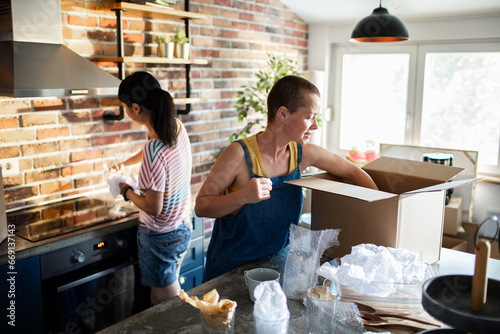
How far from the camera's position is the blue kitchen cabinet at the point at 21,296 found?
6.36 ft

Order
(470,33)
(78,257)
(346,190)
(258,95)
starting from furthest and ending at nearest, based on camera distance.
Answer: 1. (258,95)
2. (470,33)
3. (78,257)
4. (346,190)

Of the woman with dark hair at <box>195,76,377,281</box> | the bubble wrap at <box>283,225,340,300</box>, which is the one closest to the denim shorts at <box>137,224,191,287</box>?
the woman with dark hair at <box>195,76,377,281</box>

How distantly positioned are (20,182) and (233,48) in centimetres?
185

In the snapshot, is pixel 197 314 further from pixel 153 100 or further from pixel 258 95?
Result: pixel 258 95

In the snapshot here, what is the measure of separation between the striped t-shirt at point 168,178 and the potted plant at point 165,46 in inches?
28.3

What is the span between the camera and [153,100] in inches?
88.7

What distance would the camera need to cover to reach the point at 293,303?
134 cm

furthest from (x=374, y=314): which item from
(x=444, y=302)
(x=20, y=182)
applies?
(x=20, y=182)

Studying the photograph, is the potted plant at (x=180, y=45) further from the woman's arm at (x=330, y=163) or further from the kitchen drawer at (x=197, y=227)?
the woman's arm at (x=330, y=163)

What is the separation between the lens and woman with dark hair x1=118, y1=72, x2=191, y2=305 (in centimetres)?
222

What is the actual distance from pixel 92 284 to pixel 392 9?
2.92 metres

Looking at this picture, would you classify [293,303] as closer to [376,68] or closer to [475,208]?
[475,208]

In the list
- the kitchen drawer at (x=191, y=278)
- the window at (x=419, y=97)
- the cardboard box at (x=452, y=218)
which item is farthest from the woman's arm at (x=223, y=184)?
the window at (x=419, y=97)

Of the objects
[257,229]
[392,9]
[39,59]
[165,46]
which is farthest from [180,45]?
[392,9]
